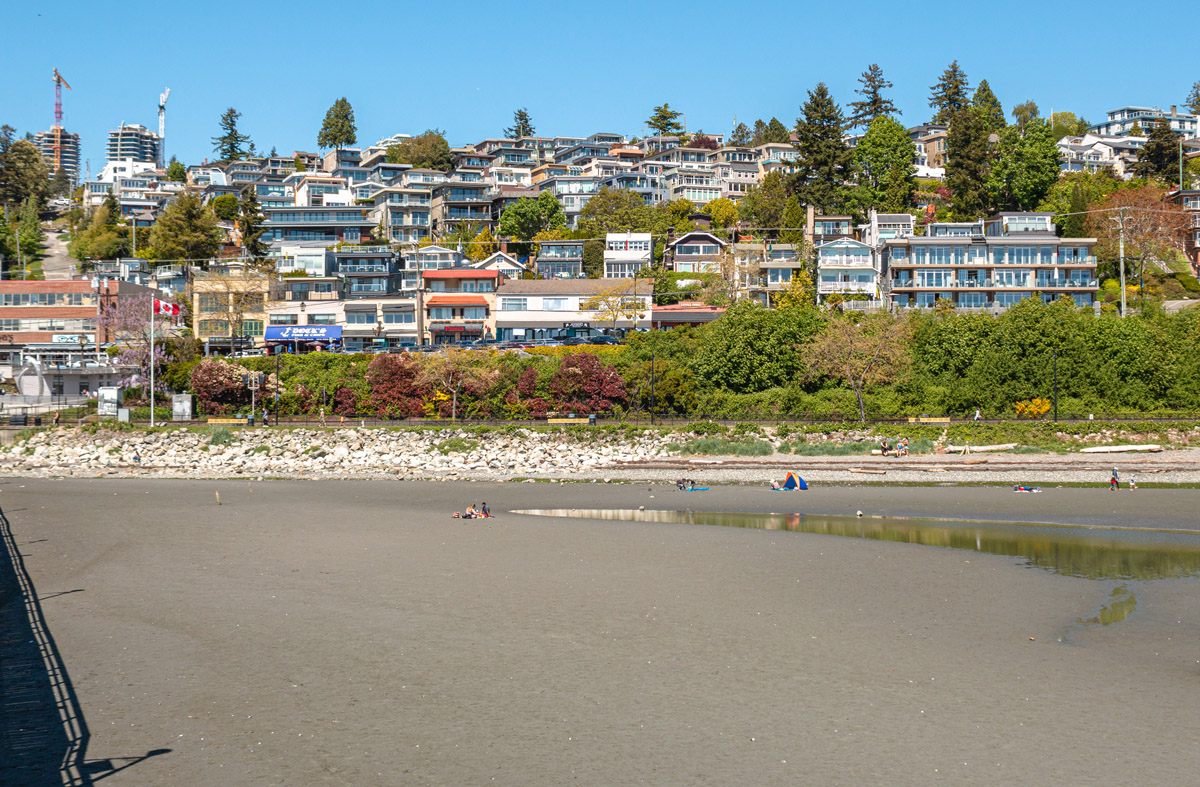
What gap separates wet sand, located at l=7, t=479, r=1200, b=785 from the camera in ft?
35.7

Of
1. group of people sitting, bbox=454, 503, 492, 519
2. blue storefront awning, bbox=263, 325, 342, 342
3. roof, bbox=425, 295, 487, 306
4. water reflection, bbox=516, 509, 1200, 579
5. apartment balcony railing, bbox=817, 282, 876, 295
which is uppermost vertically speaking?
apartment balcony railing, bbox=817, 282, 876, 295

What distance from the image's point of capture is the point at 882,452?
40.8 metres

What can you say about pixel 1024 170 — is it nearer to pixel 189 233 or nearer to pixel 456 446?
pixel 456 446

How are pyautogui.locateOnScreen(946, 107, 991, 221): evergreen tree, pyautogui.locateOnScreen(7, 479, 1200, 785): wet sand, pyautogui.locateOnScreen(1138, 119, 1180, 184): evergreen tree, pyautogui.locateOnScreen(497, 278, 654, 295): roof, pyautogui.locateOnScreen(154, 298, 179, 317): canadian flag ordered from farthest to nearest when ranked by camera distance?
pyautogui.locateOnScreen(1138, 119, 1180, 184): evergreen tree < pyautogui.locateOnScreen(946, 107, 991, 221): evergreen tree < pyautogui.locateOnScreen(497, 278, 654, 295): roof < pyautogui.locateOnScreen(154, 298, 179, 317): canadian flag < pyautogui.locateOnScreen(7, 479, 1200, 785): wet sand

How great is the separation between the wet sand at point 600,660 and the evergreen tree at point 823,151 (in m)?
63.9

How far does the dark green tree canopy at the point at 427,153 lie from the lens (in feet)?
409

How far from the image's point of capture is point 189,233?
86.7 metres

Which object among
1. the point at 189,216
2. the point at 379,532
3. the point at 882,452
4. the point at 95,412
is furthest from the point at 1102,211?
the point at 189,216

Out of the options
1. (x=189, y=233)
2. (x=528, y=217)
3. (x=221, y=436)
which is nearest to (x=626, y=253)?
A: (x=528, y=217)

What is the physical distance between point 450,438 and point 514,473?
22.0ft

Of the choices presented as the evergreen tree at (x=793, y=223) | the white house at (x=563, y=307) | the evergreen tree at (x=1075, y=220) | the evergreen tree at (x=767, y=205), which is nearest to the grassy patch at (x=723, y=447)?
the white house at (x=563, y=307)

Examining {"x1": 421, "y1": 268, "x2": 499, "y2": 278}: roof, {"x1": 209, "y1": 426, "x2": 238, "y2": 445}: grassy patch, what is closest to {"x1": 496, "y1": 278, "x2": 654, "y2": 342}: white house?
{"x1": 421, "y1": 268, "x2": 499, "y2": 278}: roof

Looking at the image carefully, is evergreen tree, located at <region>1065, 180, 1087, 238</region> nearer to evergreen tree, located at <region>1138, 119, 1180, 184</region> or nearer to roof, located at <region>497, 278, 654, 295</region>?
evergreen tree, located at <region>1138, 119, 1180, 184</region>

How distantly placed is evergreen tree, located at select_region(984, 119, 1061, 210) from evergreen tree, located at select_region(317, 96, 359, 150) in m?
102
